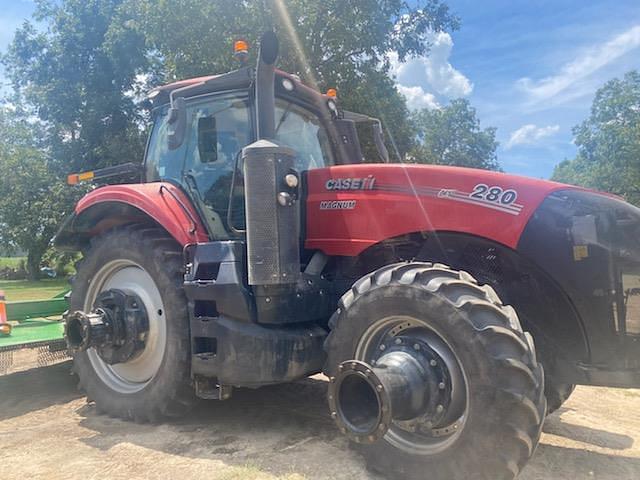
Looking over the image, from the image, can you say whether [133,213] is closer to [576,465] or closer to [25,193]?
[576,465]

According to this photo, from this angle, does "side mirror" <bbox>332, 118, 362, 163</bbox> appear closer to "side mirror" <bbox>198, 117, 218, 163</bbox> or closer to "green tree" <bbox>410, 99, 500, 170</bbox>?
"side mirror" <bbox>198, 117, 218, 163</bbox>

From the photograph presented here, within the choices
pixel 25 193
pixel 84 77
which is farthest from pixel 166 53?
pixel 25 193

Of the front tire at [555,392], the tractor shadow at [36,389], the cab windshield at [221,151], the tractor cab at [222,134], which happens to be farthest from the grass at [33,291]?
the front tire at [555,392]

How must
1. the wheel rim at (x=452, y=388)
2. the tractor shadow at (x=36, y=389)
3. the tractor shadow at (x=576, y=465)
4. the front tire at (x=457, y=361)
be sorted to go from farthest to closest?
the tractor shadow at (x=36, y=389), the tractor shadow at (x=576, y=465), the wheel rim at (x=452, y=388), the front tire at (x=457, y=361)

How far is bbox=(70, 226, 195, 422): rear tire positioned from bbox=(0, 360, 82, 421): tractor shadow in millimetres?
563

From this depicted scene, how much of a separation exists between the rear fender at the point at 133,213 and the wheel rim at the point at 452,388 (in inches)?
62.7

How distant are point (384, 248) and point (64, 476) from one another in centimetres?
243

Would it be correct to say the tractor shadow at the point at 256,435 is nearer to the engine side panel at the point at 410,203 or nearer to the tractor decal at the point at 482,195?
the engine side panel at the point at 410,203

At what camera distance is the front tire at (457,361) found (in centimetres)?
265

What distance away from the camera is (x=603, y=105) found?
3709 cm

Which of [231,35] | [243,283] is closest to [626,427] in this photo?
[243,283]

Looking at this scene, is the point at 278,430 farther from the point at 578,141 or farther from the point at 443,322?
the point at 578,141

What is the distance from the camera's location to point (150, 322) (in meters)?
4.36

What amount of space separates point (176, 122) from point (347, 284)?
1847 mm
